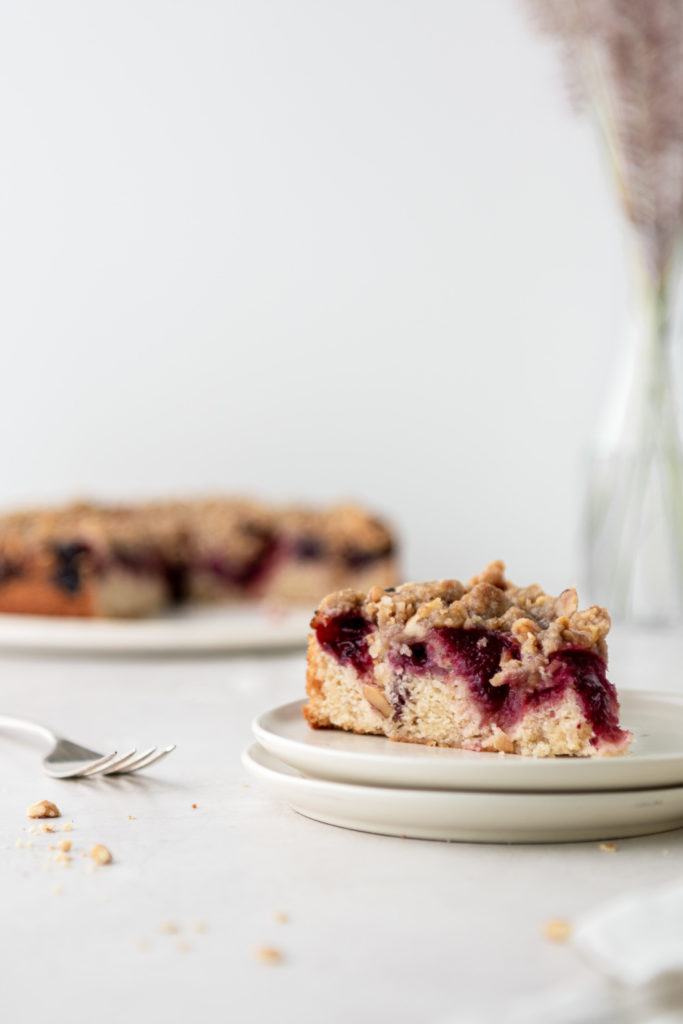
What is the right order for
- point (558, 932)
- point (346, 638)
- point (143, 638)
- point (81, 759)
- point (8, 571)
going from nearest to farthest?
point (558, 932), point (346, 638), point (81, 759), point (143, 638), point (8, 571)

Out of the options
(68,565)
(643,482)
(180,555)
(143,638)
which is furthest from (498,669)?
(180,555)

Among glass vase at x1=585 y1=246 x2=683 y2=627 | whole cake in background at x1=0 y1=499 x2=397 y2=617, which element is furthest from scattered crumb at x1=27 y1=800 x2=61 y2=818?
whole cake in background at x1=0 y1=499 x2=397 y2=617

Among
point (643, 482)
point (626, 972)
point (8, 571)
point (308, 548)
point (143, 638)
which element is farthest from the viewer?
point (308, 548)

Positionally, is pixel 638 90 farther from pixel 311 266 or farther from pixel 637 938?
pixel 637 938

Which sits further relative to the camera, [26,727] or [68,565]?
[68,565]

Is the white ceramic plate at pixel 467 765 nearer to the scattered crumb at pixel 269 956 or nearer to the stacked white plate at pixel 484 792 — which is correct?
the stacked white plate at pixel 484 792

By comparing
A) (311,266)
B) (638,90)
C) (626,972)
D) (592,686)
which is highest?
(638,90)

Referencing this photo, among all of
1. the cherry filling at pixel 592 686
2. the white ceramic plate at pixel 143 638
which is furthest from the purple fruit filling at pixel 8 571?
the cherry filling at pixel 592 686
